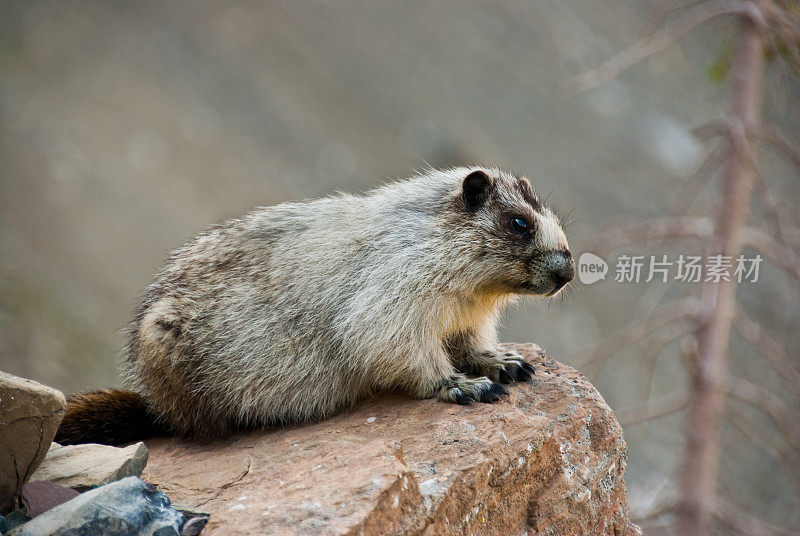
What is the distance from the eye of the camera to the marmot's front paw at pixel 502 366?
6.05 m

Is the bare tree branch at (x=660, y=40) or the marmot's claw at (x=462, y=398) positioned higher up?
the bare tree branch at (x=660, y=40)

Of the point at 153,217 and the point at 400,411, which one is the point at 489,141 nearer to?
the point at 153,217

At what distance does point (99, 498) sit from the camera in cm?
422

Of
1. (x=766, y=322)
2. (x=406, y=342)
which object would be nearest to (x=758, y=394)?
(x=406, y=342)

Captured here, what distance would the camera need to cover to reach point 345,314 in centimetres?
580

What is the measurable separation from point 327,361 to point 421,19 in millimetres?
18695

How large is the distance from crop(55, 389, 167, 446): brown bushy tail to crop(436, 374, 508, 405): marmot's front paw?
7.31 ft

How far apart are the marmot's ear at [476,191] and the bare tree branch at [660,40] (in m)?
3.91

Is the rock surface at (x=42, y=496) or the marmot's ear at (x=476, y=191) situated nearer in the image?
the rock surface at (x=42, y=496)

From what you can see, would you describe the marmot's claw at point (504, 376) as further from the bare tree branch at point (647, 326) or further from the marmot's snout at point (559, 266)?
the bare tree branch at point (647, 326)

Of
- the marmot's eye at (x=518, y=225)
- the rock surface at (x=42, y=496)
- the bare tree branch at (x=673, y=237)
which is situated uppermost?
the bare tree branch at (x=673, y=237)

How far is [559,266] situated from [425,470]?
1.72 metres

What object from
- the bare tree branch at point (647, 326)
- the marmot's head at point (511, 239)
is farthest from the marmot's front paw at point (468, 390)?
the bare tree branch at point (647, 326)

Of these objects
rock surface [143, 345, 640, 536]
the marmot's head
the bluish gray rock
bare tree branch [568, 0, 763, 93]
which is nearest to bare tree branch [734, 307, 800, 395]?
bare tree branch [568, 0, 763, 93]
